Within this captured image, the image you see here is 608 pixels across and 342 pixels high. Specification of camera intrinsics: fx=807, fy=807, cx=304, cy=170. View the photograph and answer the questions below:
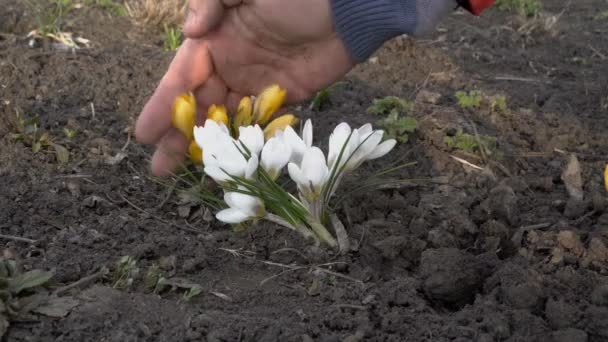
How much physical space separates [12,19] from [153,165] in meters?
1.67

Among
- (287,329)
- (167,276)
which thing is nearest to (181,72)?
(167,276)

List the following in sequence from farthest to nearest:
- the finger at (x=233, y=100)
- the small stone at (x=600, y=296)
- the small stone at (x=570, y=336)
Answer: the finger at (x=233, y=100) < the small stone at (x=600, y=296) < the small stone at (x=570, y=336)

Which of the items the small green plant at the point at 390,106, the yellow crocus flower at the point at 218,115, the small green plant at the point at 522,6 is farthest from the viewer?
the small green plant at the point at 522,6

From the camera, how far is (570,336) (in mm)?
1640

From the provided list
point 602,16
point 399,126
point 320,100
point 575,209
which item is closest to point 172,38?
point 320,100

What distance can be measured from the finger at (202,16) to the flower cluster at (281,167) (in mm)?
470

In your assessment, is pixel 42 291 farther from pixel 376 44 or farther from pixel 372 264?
pixel 376 44

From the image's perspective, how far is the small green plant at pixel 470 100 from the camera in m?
2.96

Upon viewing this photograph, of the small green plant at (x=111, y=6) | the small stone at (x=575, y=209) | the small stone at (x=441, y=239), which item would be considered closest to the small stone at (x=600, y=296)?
the small stone at (x=441, y=239)

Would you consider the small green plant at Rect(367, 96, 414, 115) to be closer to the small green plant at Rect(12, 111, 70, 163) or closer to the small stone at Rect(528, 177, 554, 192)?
the small stone at Rect(528, 177, 554, 192)

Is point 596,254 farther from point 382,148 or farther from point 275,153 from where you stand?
point 275,153

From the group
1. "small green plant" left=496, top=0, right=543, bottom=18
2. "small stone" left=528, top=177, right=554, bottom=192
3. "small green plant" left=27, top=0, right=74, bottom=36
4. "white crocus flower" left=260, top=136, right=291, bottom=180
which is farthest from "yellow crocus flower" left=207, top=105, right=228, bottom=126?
"small green plant" left=496, top=0, right=543, bottom=18

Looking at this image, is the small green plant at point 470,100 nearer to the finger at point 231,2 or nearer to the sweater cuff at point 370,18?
the sweater cuff at point 370,18

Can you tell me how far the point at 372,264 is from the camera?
2031 millimetres
